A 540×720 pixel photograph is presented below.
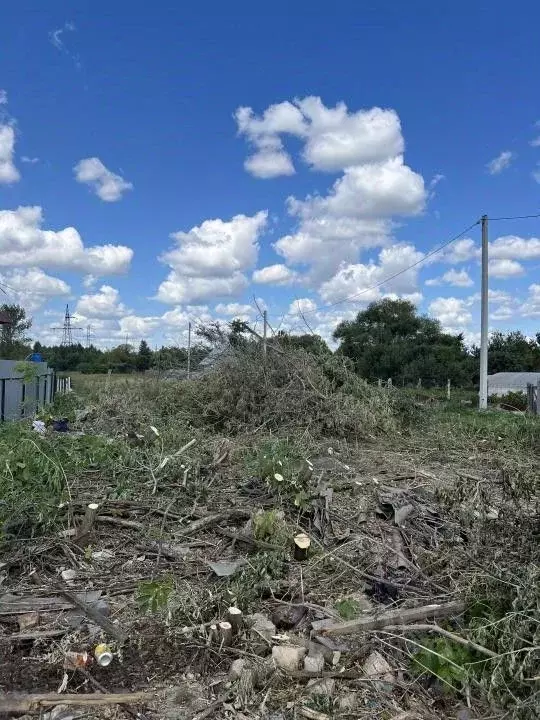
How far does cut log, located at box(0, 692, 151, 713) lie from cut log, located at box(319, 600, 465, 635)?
1.05 meters

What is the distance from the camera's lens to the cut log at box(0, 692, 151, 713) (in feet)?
8.39

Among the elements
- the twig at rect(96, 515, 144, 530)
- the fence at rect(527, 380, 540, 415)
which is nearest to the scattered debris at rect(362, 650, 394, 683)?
the twig at rect(96, 515, 144, 530)

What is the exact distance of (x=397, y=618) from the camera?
3.15 metres

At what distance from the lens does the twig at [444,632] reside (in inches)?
105

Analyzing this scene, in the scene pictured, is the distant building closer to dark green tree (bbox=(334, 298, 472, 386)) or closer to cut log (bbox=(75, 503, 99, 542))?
dark green tree (bbox=(334, 298, 472, 386))

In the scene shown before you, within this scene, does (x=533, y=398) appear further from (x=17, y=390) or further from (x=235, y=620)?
(x=235, y=620)

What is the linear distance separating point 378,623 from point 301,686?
1.94 ft

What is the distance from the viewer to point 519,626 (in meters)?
2.69

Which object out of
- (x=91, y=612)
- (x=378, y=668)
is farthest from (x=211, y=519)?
(x=378, y=668)

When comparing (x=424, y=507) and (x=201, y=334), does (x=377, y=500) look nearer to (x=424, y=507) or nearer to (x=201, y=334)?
(x=424, y=507)

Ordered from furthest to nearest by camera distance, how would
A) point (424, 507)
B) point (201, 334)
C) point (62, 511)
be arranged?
point (201, 334), point (424, 507), point (62, 511)

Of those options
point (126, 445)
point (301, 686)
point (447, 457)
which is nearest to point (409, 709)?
point (301, 686)

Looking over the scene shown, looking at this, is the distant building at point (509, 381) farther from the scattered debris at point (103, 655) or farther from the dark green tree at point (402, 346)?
the scattered debris at point (103, 655)

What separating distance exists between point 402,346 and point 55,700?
1423 inches
